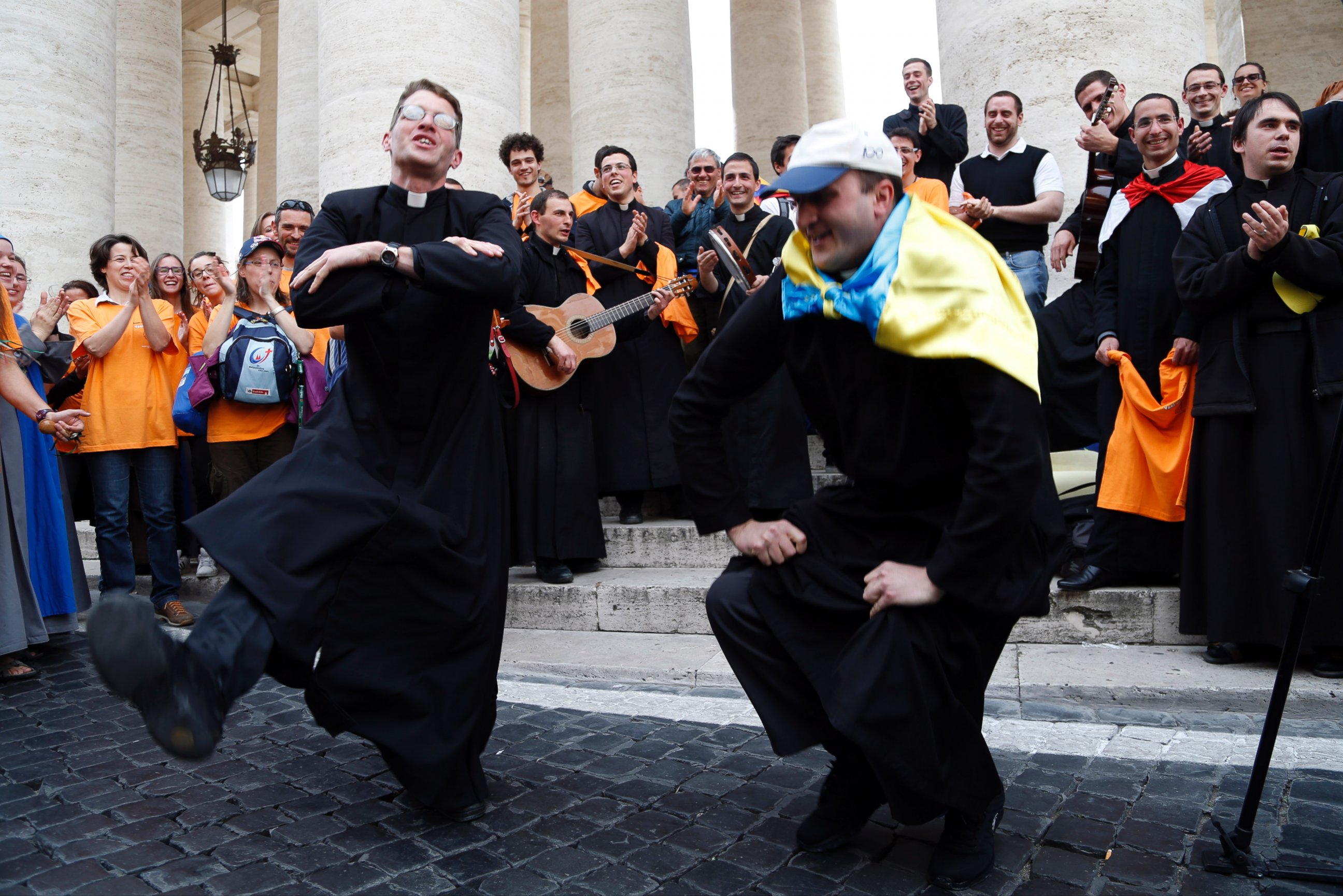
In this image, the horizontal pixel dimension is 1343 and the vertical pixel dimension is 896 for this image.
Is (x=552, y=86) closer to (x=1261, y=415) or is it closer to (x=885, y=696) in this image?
(x=1261, y=415)

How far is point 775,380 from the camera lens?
6.37m

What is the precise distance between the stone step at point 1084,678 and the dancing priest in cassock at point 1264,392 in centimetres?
22

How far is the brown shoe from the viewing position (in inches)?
256

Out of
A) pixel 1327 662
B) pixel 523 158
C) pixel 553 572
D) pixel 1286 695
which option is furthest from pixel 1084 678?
pixel 523 158

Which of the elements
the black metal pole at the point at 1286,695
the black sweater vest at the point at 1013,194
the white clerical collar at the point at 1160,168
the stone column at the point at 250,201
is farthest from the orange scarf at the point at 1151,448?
the stone column at the point at 250,201

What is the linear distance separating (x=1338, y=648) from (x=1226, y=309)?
1510mm

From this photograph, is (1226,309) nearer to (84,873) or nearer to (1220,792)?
(1220,792)

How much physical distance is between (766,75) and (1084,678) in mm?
15212

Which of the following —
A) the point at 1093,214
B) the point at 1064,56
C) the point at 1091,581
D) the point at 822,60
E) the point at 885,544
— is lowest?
the point at 1091,581

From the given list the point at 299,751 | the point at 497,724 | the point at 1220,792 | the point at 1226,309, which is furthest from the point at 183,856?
the point at 1226,309

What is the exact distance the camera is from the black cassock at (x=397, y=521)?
295 centimetres

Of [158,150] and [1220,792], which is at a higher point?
[158,150]

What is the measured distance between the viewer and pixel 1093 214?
5.75 metres

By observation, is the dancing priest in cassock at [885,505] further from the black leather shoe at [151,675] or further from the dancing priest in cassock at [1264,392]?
the dancing priest in cassock at [1264,392]
